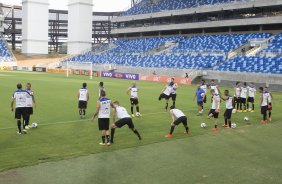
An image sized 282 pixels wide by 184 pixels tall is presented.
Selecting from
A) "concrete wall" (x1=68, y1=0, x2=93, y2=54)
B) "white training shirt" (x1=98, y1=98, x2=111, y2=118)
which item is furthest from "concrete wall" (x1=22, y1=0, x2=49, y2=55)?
"white training shirt" (x1=98, y1=98, x2=111, y2=118)

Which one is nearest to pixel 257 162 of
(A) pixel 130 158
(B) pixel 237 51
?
(A) pixel 130 158

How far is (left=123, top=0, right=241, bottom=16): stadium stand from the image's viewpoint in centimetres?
6894

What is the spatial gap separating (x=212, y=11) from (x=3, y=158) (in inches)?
2272

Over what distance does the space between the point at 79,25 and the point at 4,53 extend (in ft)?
61.0

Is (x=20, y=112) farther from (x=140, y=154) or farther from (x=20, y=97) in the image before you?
(x=140, y=154)

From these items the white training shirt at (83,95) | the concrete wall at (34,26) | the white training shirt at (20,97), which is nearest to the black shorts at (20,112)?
the white training shirt at (20,97)

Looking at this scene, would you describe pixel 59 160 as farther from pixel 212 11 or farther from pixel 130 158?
pixel 212 11

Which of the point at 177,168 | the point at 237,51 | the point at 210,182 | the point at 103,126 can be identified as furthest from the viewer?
the point at 237,51

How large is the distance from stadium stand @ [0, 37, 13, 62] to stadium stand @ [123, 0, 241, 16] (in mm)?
29632

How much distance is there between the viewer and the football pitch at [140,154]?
32.6ft

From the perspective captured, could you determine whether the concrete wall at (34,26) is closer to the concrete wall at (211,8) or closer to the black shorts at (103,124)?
the concrete wall at (211,8)

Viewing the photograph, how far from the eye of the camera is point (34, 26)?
8550 cm

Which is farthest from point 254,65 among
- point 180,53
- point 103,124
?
point 103,124

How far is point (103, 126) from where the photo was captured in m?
13.3
